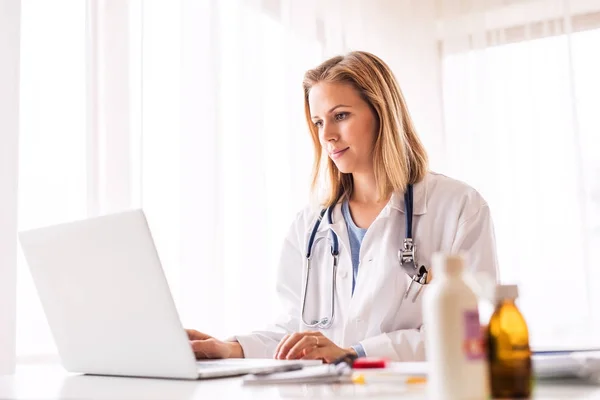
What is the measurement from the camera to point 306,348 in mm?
1475

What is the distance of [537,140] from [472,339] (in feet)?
10.7

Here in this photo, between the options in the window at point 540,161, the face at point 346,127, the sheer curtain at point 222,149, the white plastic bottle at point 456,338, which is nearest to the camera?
the white plastic bottle at point 456,338

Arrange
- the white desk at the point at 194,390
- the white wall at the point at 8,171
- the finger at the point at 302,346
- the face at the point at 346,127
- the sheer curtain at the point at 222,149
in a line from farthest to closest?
the sheer curtain at the point at 222,149 < the face at the point at 346,127 < the white wall at the point at 8,171 < the finger at the point at 302,346 < the white desk at the point at 194,390

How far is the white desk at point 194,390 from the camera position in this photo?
0.89 meters

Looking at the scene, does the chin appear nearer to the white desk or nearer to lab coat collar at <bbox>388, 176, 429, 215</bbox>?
lab coat collar at <bbox>388, 176, 429, 215</bbox>

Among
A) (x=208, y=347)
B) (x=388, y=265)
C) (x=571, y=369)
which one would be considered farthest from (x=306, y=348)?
(x=571, y=369)

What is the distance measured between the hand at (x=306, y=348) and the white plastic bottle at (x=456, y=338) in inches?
29.9

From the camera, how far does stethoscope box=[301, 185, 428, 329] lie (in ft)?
6.19

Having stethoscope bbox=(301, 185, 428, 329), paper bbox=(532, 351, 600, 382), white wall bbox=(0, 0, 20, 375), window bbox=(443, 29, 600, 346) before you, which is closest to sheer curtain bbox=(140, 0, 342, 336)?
white wall bbox=(0, 0, 20, 375)

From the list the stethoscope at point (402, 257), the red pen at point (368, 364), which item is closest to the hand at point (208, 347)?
the stethoscope at point (402, 257)

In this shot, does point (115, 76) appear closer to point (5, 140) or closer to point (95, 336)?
point (5, 140)

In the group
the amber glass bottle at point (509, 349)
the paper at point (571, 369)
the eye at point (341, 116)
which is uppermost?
the eye at point (341, 116)

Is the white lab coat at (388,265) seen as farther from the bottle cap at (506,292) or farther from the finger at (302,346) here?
the bottle cap at (506,292)

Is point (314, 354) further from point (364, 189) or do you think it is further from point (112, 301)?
point (364, 189)
